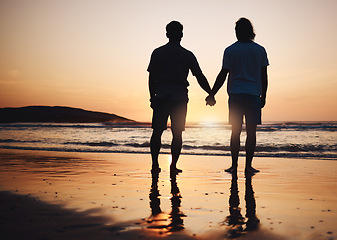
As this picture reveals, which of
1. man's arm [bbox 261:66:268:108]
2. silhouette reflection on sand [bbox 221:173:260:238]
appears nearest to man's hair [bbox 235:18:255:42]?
man's arm [bbox 261:66:268:108]

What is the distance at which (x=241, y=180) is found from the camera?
4.58m

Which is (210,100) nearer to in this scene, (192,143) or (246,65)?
(246,65)

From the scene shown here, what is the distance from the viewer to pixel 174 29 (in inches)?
209

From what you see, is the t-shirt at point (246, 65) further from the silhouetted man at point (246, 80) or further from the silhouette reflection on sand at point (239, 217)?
the silhouette reflection on sand at point (239, 217)

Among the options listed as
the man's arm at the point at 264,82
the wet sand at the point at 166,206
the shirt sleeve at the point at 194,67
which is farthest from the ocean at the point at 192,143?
the wet sand at the point at 166,206

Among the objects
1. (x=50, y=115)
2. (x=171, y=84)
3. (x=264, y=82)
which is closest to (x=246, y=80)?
(x=264, y=82)

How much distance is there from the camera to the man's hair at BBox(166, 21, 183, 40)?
209 inches

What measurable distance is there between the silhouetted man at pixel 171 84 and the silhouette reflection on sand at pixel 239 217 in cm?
172

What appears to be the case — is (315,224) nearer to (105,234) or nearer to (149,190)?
(105,234)

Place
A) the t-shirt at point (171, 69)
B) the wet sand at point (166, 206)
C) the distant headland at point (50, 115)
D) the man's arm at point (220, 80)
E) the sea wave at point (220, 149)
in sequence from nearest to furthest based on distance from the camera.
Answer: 1. the wet sand at point (166, 206)
2. the t-shirt at point (171, 69)
3. the man's arm at point (220, 80)
4. the sea wave at point (220, 149)
5. the distant headland at point (50, 115)

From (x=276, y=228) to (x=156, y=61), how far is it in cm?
345

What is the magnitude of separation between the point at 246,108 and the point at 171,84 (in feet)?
3.79

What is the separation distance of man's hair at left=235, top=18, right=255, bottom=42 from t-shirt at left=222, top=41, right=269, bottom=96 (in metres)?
0.10

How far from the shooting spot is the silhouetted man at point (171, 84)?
5.18 m
